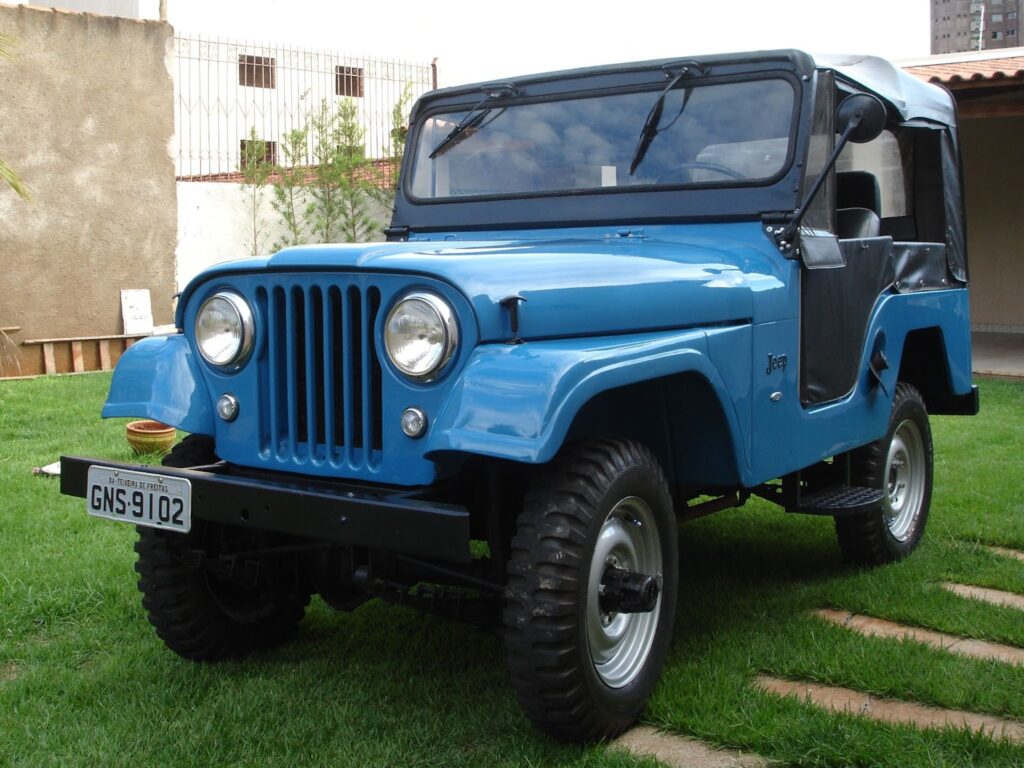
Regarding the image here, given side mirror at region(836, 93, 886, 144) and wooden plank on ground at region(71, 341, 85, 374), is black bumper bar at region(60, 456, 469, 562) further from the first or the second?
wooden plank on ground at region(71, 341, 85, 374)

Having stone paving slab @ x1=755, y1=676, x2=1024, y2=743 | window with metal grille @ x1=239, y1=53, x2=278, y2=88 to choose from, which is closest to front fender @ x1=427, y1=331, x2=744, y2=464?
stone paving slab @ x1=755, y1=676, x2=1024, y2=743

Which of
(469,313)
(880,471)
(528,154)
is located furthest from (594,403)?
(880,471)

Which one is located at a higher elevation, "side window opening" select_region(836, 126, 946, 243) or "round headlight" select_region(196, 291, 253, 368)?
"side window opening" select_region(836, 126, 946, 243)

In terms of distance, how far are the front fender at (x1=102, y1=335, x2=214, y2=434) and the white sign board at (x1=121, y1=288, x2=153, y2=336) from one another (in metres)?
8.70

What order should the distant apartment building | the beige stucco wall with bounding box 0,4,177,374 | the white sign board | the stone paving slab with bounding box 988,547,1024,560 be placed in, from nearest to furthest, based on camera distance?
the stone paving slab with bounding box 988,547,1024,560 → the beige stucco wall with bounding box 0,4,177,374 → the white sign board → the distant apartment building

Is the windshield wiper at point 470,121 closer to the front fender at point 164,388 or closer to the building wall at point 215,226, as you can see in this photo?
the front fender at point 164,388

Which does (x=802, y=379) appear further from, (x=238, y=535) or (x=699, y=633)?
(x=238, y=535)

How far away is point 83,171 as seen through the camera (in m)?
11.5

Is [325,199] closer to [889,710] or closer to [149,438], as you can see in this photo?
[149,438]

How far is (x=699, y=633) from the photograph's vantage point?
A: 4082mm

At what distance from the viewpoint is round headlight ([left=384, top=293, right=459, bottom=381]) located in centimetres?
297

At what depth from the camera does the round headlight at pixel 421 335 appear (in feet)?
9.76

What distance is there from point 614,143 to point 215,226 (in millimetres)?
9038

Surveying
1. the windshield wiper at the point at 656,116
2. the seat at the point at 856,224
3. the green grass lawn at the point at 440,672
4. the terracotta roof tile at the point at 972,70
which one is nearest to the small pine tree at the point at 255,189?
the terracotta roof tile at the point at 972,70
